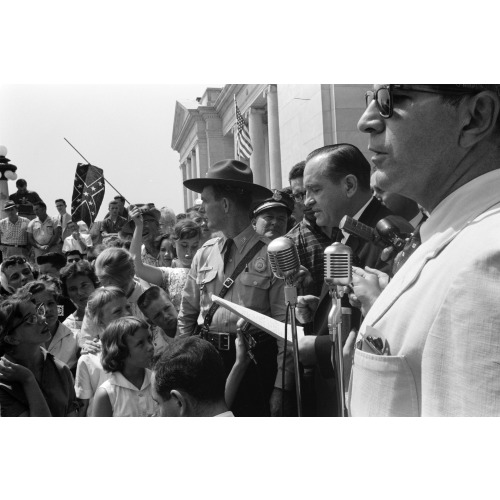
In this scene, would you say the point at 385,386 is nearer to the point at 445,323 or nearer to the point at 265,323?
the point at 445,323

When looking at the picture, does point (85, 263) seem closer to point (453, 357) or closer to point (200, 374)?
point (200, 374)

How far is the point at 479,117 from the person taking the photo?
1421mm

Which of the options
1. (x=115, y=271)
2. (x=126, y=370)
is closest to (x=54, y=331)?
(x=115, y=271)

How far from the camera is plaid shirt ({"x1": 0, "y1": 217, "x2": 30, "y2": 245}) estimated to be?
197 inches

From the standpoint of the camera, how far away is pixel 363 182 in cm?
284

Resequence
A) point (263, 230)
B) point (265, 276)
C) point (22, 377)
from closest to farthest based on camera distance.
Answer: point (22, 377) → point (265, 276) → point (263, 230)

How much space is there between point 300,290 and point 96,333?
50.0 inches

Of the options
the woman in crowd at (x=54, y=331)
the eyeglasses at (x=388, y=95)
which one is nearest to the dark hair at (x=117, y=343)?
the woman in crowd at (x=54, y=331)

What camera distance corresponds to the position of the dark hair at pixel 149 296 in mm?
3941

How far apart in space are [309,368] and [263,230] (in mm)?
A: 1061

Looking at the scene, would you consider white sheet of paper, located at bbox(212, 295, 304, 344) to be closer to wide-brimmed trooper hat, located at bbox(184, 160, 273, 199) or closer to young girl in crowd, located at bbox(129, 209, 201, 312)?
wide-brimmed trooper hat, located at bbox(184, 160, 273, 199)
